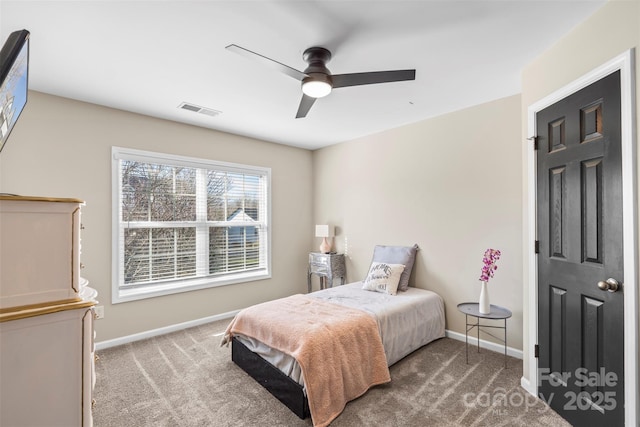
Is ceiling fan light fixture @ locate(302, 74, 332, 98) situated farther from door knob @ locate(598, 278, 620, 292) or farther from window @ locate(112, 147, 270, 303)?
window @ locate(112, 147, 270, 303)

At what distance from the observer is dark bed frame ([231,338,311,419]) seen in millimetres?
2047

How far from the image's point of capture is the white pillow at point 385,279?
341 cm

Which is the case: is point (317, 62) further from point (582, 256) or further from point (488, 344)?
point (488, 344)

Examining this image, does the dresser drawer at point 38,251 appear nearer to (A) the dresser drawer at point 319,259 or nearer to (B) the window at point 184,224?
(B) the window at point 184,224

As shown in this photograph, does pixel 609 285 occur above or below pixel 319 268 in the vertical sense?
above

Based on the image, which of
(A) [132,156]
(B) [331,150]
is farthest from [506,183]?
(A) [132,156]

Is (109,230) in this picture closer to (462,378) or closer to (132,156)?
(132,156)

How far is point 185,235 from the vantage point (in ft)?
12.7

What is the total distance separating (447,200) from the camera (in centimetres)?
350

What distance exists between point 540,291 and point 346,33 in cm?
233

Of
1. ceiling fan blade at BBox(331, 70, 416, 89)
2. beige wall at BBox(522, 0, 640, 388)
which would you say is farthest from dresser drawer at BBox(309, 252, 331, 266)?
ceiling fan blade at BBox(331, 70, 416, 89)

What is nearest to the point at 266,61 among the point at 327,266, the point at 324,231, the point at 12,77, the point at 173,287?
the point at 12,77

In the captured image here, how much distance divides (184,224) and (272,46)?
259 centimetres

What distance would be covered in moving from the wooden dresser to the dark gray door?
105 inches
